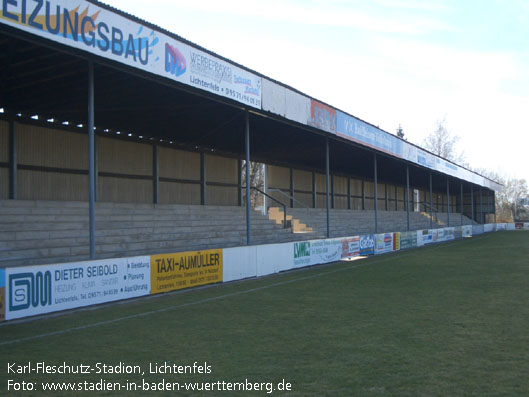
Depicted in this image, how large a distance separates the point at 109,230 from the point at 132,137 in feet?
18.5

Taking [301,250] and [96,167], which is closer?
[96,167]

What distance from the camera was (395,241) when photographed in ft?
89.6

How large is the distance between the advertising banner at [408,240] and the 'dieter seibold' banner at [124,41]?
17228 mm

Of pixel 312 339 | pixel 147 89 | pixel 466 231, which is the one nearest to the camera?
pixel 312 339

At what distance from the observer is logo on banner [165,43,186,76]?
11180 millimetres

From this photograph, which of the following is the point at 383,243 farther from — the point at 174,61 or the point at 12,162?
the point at 12,162

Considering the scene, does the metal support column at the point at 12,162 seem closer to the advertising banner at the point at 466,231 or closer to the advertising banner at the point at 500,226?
the advertising banner at the point at 466,231

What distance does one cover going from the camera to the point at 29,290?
8625 millimetres

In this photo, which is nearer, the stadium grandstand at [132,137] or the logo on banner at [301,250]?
the stadium grandstand at [132,137]

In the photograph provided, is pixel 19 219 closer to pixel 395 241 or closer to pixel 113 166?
pixel 113 166

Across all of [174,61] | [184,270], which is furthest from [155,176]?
[174,61]

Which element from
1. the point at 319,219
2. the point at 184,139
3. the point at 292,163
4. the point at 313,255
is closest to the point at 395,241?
the point at 319,219

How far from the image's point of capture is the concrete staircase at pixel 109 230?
11.2 metres

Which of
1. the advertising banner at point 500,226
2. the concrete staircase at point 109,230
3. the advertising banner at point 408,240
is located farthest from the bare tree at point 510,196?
the concrete staircase at point 109,230
